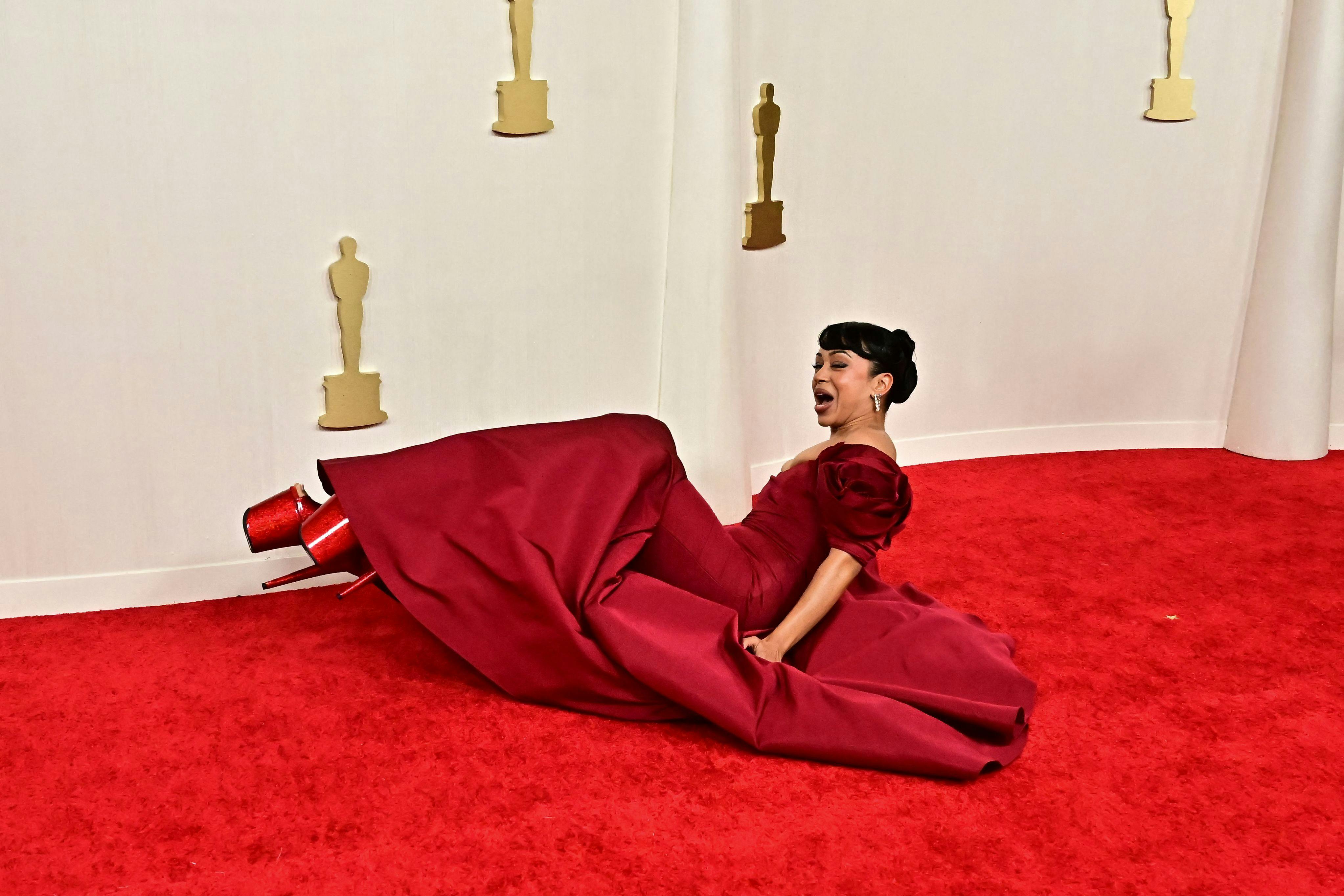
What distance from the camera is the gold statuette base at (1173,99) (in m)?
3.98

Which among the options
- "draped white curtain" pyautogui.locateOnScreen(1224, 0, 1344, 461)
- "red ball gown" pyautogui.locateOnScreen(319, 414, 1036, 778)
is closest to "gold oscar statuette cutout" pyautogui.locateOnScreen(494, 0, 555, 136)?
"red ball gown" pyautogui.locateOnScreen(319, 414, 1036, 778)

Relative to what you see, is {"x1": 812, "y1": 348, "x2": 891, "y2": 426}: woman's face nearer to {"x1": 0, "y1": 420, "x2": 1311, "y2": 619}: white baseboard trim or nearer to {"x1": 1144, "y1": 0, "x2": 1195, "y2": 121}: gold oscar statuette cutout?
{"x1": 0, "y1": 420, "x2": 1311, "y2": 619}: white baseboard trim

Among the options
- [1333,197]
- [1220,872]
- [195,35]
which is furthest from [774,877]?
[1333,197]

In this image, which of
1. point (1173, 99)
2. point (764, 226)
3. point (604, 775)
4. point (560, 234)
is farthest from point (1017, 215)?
point (604, 775)

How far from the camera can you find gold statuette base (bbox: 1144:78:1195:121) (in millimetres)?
3982

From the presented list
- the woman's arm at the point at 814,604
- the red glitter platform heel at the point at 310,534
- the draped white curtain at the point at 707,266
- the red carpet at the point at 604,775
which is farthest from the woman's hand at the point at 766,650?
the draped white curtain at the point at 707,266

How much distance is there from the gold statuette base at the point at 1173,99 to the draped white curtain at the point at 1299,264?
305mm

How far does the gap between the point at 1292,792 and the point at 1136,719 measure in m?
0.31

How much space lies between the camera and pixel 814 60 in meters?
3.61

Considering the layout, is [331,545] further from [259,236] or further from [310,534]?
[259,236]

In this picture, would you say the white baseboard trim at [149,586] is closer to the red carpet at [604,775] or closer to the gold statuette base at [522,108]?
the red carpet at [604,775]

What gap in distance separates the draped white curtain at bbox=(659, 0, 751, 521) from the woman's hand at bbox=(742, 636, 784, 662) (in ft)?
3.54

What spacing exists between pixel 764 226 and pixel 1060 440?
1.47m

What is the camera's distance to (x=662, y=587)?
2.27 meters
